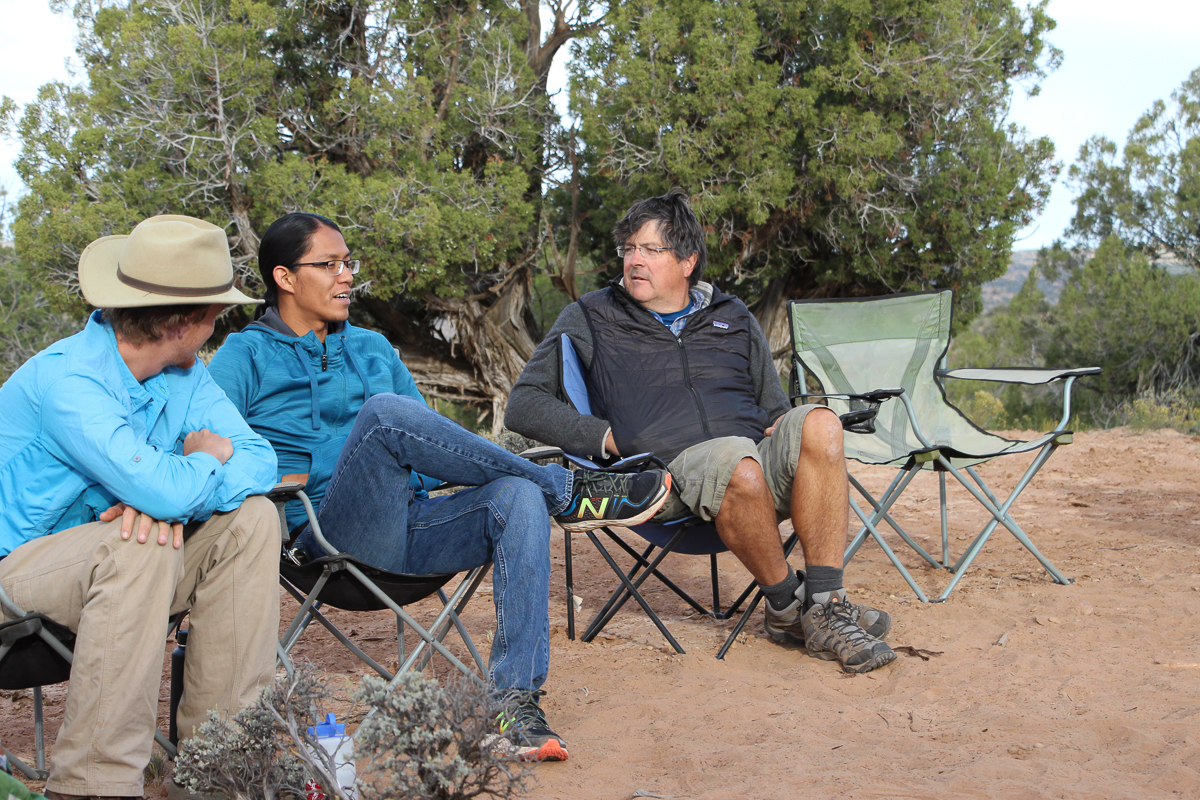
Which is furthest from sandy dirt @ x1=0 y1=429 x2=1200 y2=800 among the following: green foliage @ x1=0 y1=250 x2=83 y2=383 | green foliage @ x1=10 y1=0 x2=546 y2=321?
green foliage @ x1=0 y1=250 x2=83 y2=383

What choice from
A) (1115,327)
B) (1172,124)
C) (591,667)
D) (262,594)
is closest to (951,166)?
(1115,327)

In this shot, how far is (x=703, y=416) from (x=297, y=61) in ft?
25.7

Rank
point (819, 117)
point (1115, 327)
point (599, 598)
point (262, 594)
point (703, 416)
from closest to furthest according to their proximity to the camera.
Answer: point (262, 594), point (703, 416), point (599, 598), point (819, 117), point (1115, 327)

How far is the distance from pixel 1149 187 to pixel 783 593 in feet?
37.8

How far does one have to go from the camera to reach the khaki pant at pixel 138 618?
1696 mm

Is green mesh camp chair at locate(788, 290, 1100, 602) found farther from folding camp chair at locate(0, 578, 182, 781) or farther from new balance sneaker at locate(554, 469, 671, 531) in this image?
folding camp chair at locate(0, 578, 182, 781)

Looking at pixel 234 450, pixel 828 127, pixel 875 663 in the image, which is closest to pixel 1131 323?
pixel 828 127

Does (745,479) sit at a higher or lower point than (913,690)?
higher

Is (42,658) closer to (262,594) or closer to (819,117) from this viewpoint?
(262,594)

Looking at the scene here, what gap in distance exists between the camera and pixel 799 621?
9.62ft

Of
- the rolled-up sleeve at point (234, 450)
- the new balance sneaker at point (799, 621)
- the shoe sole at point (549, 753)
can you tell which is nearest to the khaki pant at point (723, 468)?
the new balance sneaker at point (799, 621)

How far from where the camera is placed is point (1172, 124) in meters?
12.2

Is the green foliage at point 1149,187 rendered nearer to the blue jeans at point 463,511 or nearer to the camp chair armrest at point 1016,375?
the camp chair armrest at point 1016,375

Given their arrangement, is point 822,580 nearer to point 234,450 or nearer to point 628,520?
point 628,520
